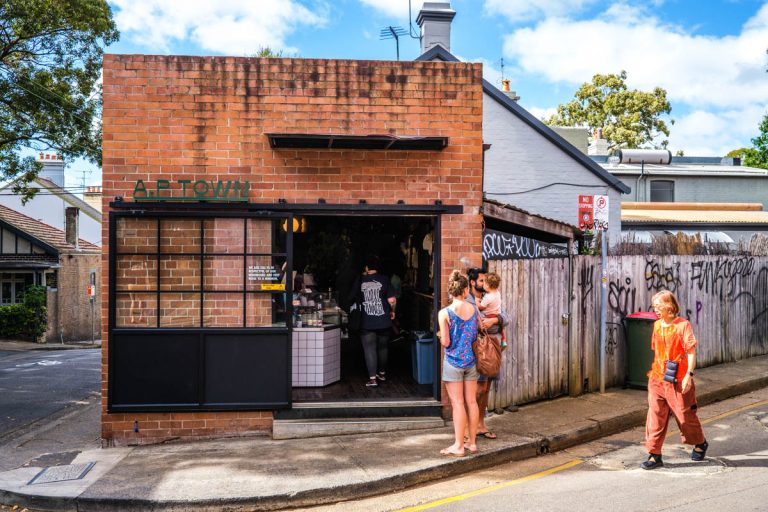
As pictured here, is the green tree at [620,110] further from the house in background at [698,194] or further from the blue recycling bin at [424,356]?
the blue recycling bin at [424,356]

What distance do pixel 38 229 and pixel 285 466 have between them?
94.4ft

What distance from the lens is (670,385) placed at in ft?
21.3

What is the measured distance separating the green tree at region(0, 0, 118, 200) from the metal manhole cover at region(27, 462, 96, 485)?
1637 cm

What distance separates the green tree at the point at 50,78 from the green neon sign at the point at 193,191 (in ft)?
47.7

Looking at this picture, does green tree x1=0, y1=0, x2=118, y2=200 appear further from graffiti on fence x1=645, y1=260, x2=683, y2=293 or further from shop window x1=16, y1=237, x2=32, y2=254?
graffiti on fence x1=645, y1=260, x2=683, y2=293

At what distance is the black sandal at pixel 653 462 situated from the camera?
21.5 ft

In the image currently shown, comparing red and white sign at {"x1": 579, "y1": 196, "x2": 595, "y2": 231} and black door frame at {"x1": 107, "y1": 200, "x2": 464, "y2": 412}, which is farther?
red and white sign at {"x1": 579, "y1": 196, "x2": 595, "y2": 231}

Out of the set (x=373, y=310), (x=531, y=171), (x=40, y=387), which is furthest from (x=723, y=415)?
(x=40, y=387)

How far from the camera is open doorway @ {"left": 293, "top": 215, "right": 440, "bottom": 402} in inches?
344

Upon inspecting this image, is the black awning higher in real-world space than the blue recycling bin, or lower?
higher

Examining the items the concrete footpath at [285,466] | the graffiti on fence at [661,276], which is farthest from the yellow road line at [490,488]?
the graffiti on fence at [661,276]

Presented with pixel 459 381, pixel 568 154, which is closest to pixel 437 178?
pixel 459 381

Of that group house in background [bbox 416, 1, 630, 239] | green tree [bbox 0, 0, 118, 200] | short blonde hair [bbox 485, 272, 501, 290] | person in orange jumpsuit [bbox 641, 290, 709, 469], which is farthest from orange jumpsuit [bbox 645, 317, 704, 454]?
green tree [bbox 0, 0, 118, 200]

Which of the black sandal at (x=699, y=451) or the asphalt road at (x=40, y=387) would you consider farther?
the asphalt road at (x=40, y=387)
